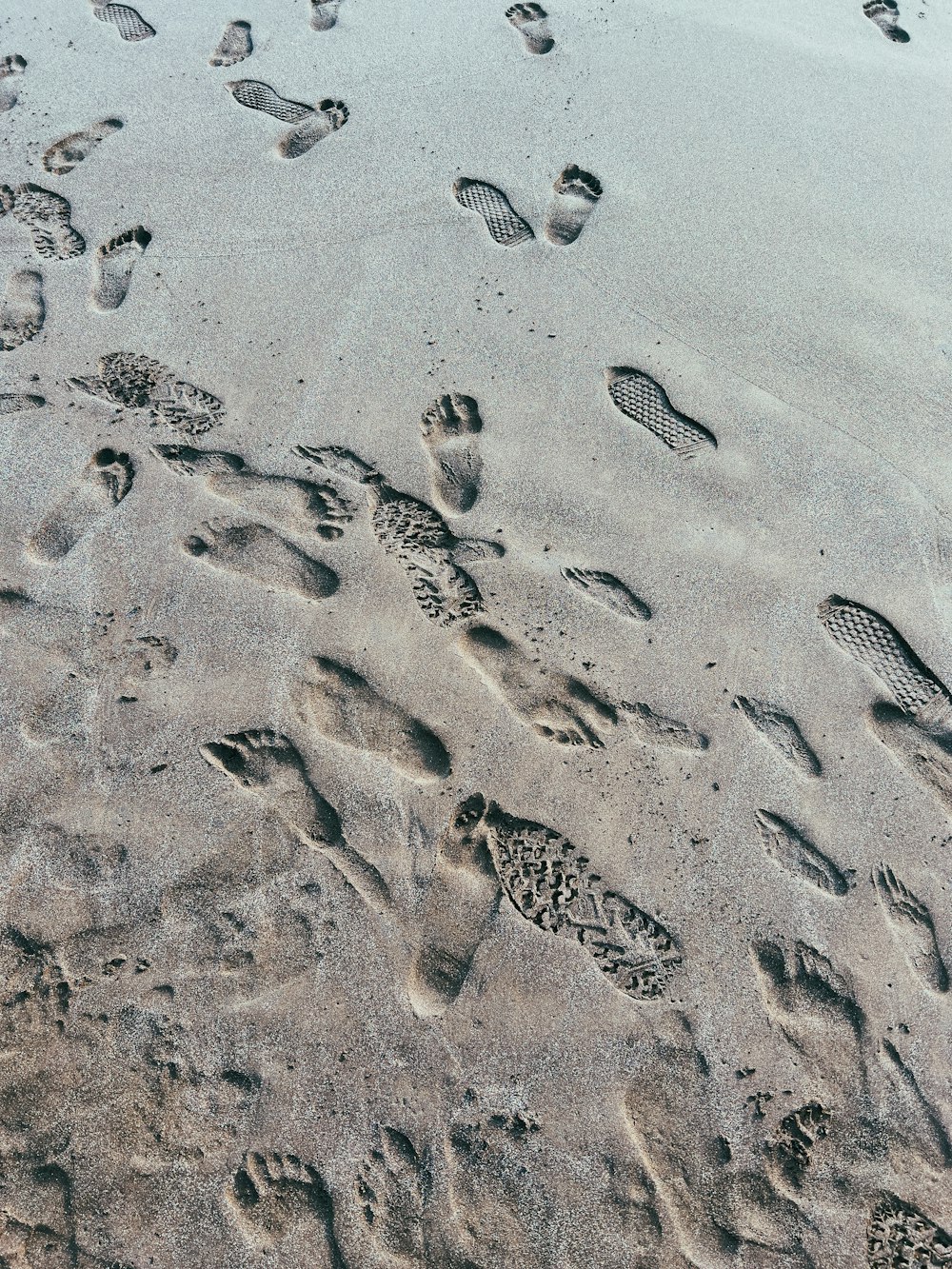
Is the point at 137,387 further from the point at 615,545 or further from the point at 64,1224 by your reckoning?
the point at 64,1224

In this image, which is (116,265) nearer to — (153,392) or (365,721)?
(153,392)

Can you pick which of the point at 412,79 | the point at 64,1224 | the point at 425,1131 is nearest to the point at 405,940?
the point at 425,1131

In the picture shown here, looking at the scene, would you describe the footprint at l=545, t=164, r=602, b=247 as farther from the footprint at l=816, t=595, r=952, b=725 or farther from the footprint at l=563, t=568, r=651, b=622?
the footprint at l=816, t=595, r=952, b=725

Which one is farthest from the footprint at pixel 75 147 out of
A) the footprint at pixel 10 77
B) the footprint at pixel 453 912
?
Result: the footprint at pixel 453 912

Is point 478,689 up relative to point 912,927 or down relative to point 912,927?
down

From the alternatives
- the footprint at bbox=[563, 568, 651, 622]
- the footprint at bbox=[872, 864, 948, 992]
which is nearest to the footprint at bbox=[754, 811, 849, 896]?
the footprint at bbox=[872, 864, 948, 992]

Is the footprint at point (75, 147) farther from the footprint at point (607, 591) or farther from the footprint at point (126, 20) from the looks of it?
the footprint at point (607, 591)

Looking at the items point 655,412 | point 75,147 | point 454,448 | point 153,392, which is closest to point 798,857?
point 655,412
